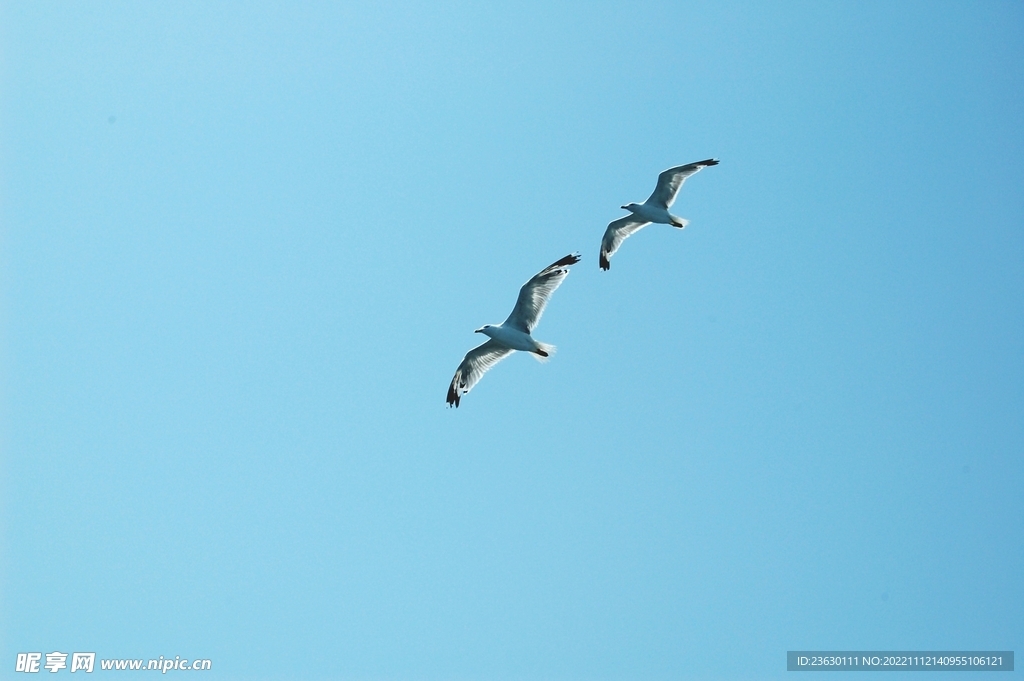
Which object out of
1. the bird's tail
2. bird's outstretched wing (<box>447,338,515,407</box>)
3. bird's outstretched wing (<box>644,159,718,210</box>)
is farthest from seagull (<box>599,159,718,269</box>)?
the bird's tail

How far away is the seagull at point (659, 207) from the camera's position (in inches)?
870

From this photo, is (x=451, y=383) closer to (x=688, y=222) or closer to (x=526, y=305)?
(x=526, y=305)

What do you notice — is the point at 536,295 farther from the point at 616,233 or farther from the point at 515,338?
the point at 616,233

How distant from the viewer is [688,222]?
73.2 ft

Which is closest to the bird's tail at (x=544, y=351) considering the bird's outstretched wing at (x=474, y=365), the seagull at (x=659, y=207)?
the bird's outstretched wing at (x=474, y=365)

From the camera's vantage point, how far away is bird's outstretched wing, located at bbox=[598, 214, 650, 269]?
2333 cm

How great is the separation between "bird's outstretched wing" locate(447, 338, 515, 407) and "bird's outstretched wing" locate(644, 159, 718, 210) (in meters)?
5.80

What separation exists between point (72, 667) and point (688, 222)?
16179 millimetres

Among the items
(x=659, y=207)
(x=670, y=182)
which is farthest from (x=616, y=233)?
(x=670, y=182)

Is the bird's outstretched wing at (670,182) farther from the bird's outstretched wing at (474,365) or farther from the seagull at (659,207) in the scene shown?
the bird's outstretched wing at (474,365)

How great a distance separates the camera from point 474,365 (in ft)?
65.3

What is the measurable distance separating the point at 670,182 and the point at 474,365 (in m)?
6.82

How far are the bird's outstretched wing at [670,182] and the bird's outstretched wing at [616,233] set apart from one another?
0.86 m

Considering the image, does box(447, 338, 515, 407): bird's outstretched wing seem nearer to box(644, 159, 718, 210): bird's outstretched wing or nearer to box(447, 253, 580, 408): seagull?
box(447, 253, 580, 408): seagull
